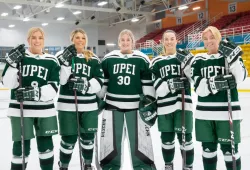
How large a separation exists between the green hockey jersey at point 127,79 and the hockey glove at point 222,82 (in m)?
0.56

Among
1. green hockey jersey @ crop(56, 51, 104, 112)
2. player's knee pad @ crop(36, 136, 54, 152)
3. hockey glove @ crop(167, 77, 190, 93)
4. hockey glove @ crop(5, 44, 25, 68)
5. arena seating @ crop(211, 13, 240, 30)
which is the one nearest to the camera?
hockey glove @ crop(5, 44, 25, 68)

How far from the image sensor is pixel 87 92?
252cm

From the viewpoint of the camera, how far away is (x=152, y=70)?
2.57m

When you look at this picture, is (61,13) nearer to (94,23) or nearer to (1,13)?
(94,23)

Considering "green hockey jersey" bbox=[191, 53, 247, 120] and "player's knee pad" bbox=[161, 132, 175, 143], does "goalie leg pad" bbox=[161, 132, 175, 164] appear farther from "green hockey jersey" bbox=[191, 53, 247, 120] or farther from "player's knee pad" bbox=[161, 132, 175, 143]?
"green hockey jersey" bbox=[191, 53, 247, 120]

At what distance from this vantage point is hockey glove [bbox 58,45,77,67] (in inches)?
97.8

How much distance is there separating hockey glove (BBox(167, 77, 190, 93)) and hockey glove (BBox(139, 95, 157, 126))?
0.20 metres

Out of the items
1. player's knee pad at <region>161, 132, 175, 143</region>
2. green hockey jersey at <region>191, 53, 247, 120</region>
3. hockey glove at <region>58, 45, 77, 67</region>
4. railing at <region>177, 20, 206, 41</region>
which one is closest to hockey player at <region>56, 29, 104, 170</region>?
hockey glove at <region>58, 45, 77, 67</region>

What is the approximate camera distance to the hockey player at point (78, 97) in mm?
2508

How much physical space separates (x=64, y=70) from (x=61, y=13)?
16113mm

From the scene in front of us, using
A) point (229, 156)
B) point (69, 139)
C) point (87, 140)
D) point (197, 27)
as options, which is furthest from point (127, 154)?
point (197, 27)

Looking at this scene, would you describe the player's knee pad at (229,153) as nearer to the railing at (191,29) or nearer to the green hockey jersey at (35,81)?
the green hockey jersey at (35,81)

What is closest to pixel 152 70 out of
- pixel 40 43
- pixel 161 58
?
pixel 161 58

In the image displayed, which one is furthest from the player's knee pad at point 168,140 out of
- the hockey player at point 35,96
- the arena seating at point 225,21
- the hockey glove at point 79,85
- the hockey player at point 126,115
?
the arena seating at point 225,21
